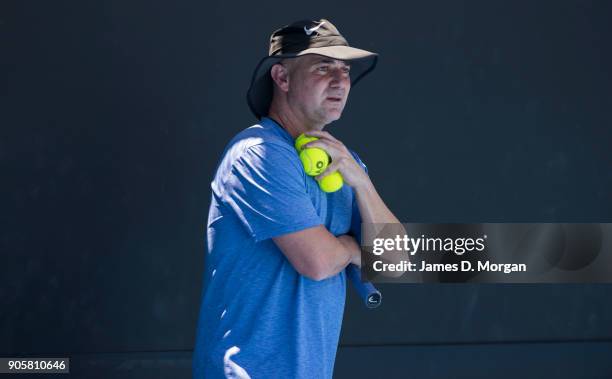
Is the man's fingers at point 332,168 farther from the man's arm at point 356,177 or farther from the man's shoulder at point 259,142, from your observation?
the man's shoulder at point 259,142

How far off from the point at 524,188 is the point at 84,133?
7.06ft

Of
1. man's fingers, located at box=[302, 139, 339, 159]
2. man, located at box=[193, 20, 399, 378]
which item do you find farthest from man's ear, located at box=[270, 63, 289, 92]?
man's fingers, located at box=[302, 139, 339, 159]

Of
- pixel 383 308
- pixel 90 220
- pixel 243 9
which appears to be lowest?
pixel 383 308

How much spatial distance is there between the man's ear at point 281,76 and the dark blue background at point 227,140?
4.56ft

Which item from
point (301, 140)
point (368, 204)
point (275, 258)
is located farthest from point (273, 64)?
point (275, 258)

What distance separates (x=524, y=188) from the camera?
421 centimetres

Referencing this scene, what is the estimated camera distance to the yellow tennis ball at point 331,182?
2.27 m

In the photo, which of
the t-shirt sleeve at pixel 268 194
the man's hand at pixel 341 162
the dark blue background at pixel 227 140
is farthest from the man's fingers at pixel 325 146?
the dark blue background at pixel 227 140

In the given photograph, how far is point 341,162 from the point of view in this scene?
2271 mm

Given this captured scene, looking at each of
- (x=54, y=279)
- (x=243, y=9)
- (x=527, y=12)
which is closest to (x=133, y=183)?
(x=54, y=279)

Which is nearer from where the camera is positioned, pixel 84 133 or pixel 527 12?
pixel 84 133

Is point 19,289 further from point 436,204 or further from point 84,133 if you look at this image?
point 436,204

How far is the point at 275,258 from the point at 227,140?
1.75 m

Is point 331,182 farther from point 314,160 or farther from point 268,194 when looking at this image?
point 268,194
